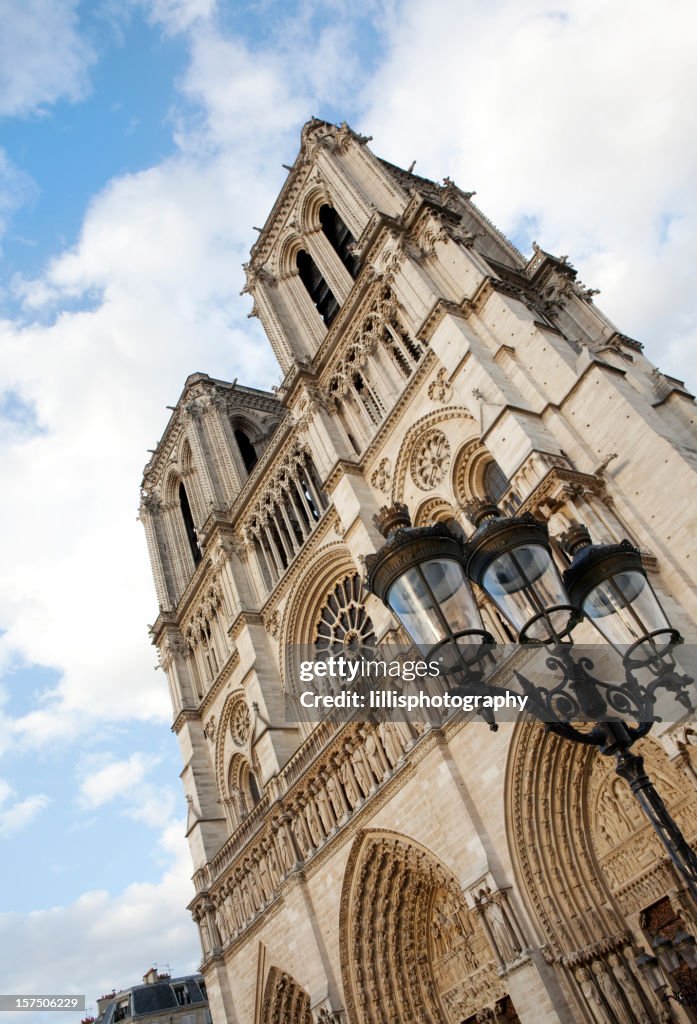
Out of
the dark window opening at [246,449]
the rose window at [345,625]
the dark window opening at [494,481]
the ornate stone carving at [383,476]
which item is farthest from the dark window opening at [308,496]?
the dark window opening at [246,449]

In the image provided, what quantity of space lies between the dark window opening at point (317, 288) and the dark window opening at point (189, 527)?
24.0 feet

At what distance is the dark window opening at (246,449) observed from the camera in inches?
933

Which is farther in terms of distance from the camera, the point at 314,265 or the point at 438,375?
the point at 314,265

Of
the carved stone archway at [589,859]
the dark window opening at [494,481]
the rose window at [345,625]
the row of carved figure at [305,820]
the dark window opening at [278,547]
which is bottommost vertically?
the carved stone archway at [589,859]

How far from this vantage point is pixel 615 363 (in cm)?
1238

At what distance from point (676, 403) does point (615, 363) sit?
1252 mm

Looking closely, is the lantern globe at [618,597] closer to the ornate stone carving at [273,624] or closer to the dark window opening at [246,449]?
the ornate stone carving at [273,624]

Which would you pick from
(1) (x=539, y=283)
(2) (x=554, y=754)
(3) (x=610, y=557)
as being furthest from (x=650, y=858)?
(1) (x=539, y=283)

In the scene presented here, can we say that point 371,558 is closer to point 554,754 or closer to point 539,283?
point 554,754

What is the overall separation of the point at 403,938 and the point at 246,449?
15.4 metres

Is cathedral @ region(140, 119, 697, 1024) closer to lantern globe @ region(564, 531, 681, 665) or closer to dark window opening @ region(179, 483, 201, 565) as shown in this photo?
dark window opening @ region(179, 483, 201, 565)

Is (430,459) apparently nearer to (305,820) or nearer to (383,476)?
(383,476)

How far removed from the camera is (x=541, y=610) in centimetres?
455

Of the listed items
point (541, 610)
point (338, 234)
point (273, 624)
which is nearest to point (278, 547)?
point (273, 624)
